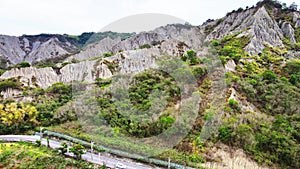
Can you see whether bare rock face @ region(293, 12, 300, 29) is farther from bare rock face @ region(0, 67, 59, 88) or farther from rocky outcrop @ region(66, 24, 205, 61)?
bare rock face @ region(0, 67, 59, 88)

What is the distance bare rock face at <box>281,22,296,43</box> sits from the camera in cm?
4246

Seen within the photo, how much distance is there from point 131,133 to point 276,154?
10.1 m

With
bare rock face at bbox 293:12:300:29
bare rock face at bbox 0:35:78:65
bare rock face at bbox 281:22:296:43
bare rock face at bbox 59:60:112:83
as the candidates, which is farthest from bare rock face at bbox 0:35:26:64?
bare rock face at bbox 293:12:300:29

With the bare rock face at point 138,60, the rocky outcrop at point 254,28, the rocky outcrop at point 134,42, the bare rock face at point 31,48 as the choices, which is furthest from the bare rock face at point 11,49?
the rocky outcrop at point 254,28

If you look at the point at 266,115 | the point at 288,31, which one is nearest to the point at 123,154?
the point at 266,115

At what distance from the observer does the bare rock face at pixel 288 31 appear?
42.5 m

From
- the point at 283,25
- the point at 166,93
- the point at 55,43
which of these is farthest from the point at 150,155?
the point at 55,43

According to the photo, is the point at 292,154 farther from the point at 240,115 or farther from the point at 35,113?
the point at 35,113

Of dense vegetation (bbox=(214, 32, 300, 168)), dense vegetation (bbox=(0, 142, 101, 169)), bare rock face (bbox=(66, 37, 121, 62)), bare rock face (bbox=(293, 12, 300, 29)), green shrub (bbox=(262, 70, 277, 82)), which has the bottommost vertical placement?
dense vegetation (bbox=(0, 142, 101, 169))

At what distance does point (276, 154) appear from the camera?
18094 mm

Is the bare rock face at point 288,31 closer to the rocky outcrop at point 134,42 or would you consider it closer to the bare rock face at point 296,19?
the bare rock face at point 296,19

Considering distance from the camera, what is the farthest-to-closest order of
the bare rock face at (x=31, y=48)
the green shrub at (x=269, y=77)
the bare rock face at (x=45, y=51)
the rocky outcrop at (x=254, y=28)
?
the bare rock face at (x=45, y=51) → the bare rock face at (x=31, y=48) → the rocky outcrop at (x=254, y=28) → the green shrub at (x=269, y=77)

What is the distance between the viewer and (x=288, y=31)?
43.7 metres

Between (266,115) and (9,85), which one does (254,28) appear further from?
(9,85)
